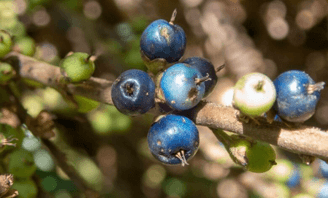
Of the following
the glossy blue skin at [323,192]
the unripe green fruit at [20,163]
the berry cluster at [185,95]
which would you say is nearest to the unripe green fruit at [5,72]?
the unripe green fruit at [20,163]

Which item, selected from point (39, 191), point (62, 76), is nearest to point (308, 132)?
point (62, 76)

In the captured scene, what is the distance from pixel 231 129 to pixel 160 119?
33 centimetres

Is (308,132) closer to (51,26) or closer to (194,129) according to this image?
(194,129)

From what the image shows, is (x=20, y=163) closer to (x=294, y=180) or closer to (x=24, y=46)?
(x=24, y=46)

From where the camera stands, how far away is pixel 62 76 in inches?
88.3

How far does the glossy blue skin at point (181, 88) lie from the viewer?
68.4 inches

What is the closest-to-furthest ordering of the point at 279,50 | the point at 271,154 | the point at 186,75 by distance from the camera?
the point at 186,75, the point at 271,154, the point at 279,50

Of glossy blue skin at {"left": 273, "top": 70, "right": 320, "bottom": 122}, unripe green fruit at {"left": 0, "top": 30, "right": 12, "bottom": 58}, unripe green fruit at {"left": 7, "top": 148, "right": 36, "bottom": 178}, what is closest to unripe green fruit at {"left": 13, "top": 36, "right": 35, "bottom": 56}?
unripe green fruit at {"left": 0, "top": 30, "right": 12, "bottom": 58}

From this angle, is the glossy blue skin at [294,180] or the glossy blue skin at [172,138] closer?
the glossy blue skin at [172,138]

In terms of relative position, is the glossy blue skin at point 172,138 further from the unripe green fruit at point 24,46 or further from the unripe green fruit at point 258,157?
the unripe green fruit at point 24,46

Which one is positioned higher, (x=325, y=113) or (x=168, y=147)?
(x=168, y=147)

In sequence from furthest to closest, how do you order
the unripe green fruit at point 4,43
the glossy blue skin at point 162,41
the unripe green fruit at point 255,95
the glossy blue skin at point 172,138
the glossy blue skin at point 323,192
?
the glossy blue skin at point 323,192 → the unripe green fruit at point 4,43 → the glossy blue skin at point 162,41 → the glossy blue skin at point 172,138 → the unripe green fruit at point 255,95

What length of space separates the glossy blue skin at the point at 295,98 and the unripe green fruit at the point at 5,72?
166 cm

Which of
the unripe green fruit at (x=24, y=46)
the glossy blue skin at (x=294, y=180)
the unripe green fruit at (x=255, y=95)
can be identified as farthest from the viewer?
the glossy blue skin at (x=294, y=180)
